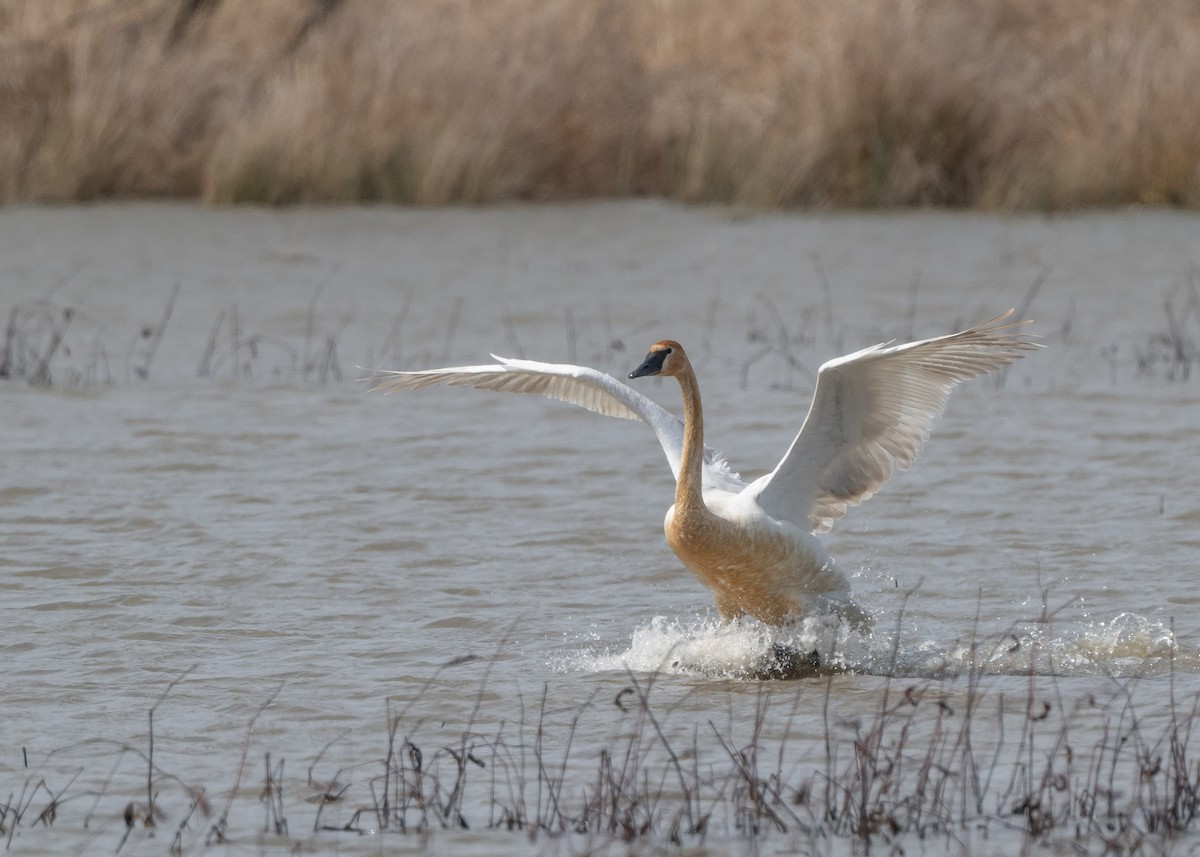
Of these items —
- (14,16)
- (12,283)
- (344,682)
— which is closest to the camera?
(344,682)

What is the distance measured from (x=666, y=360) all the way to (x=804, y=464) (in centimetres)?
62

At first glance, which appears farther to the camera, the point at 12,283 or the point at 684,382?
the point at 12,283

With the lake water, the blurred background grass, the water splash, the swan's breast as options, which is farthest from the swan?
the blurred background grass

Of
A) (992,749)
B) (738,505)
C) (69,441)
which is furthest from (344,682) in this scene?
(69,441)

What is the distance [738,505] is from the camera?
21.8ft

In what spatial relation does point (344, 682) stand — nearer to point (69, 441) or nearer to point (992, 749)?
point (992, 749)

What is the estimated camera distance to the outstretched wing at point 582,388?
699 centimetres

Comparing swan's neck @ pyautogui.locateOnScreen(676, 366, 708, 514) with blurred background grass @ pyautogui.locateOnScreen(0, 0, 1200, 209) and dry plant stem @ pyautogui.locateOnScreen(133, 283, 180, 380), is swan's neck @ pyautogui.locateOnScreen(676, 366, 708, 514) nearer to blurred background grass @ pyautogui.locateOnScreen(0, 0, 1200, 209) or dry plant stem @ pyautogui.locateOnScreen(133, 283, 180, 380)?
dry plant stem @ pyautogui.locateOnScreen(133, 283, 180, 380)

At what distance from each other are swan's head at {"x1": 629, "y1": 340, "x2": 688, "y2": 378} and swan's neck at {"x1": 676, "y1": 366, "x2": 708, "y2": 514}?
3 cm

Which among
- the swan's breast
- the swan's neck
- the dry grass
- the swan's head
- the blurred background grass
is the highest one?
the blurred background grass

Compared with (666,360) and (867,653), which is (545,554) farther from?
(867,653)

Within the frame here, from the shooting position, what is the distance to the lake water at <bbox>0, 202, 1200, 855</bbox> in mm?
5027

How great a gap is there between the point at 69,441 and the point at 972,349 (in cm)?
508

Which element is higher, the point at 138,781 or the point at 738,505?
the point at 738,505
